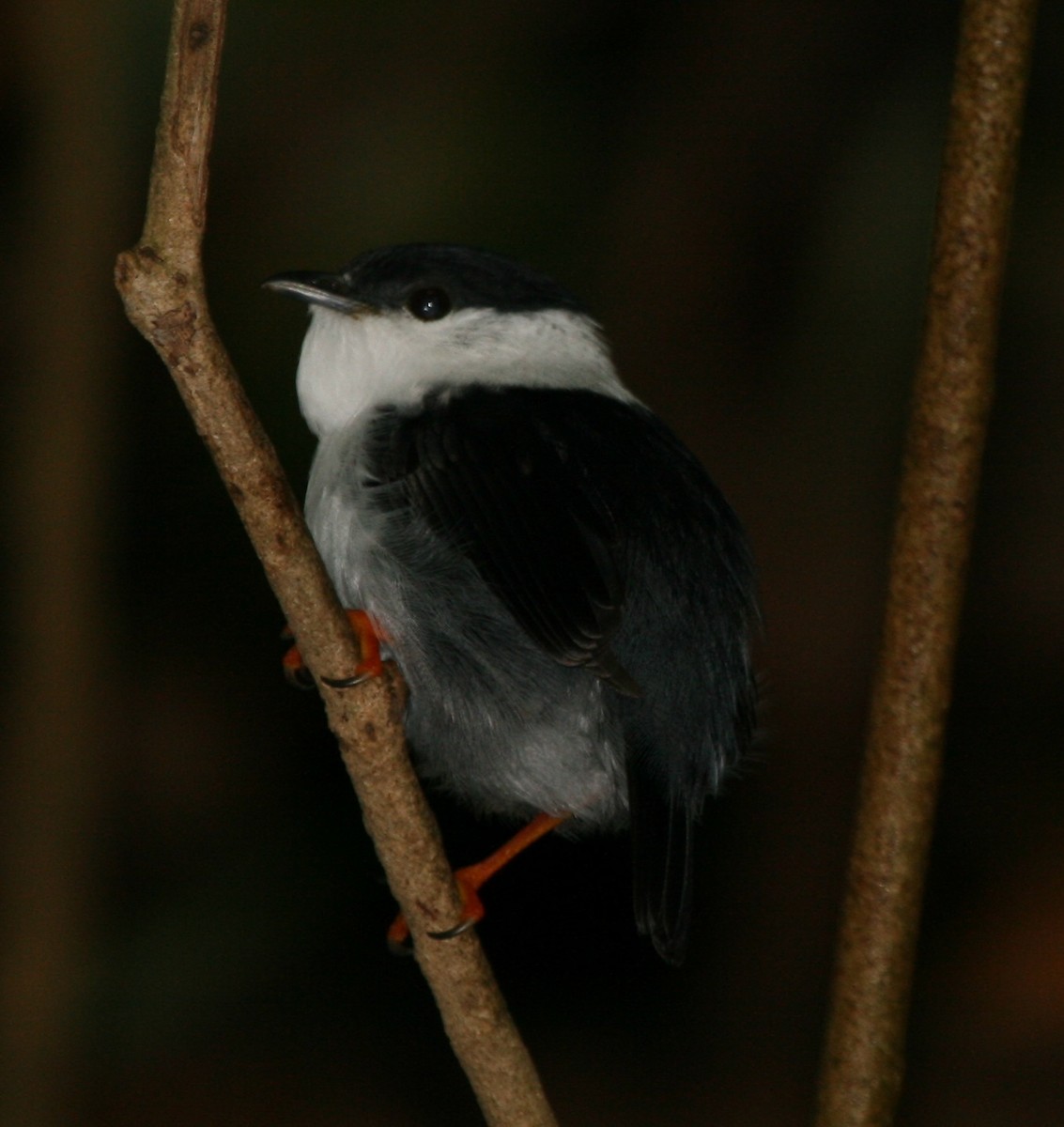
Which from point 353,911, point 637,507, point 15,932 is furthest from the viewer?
Answer: point 353,911

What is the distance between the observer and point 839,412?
6.81 meters

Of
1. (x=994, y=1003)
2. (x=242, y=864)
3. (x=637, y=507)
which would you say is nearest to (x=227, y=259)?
(x=242, y=864)

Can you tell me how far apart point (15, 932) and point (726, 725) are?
1.91 m

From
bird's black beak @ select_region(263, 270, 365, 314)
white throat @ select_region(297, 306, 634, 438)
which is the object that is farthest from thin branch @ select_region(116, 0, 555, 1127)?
→ bird's black beak @ select_region(263, 270, 365, 314)

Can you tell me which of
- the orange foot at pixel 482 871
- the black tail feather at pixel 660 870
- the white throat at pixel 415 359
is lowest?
the orange foot at pixel 482 871

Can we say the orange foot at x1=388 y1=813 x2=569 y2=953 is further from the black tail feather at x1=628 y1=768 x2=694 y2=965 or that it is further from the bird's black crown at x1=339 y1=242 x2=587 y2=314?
the bird's black crown at x1=339 y1=242 x2=587 y2=314

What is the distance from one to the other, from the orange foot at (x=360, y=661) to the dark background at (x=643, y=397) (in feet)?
3.49

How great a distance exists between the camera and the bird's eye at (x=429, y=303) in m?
3.31

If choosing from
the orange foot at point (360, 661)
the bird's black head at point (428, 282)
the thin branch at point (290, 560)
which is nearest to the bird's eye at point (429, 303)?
the bird's black head at point (428, 282)

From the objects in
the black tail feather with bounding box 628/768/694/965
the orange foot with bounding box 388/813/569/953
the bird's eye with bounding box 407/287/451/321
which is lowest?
the orange foot with bounding box 388/813/569/953

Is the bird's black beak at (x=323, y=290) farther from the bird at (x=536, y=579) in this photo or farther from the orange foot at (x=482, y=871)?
the orange foot at (x=482, y=871)

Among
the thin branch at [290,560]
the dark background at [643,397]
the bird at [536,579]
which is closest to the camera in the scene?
the thin branch at [290,560]

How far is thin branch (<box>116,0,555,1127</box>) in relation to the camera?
6.81ft

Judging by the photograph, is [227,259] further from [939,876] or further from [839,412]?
[939,876]
